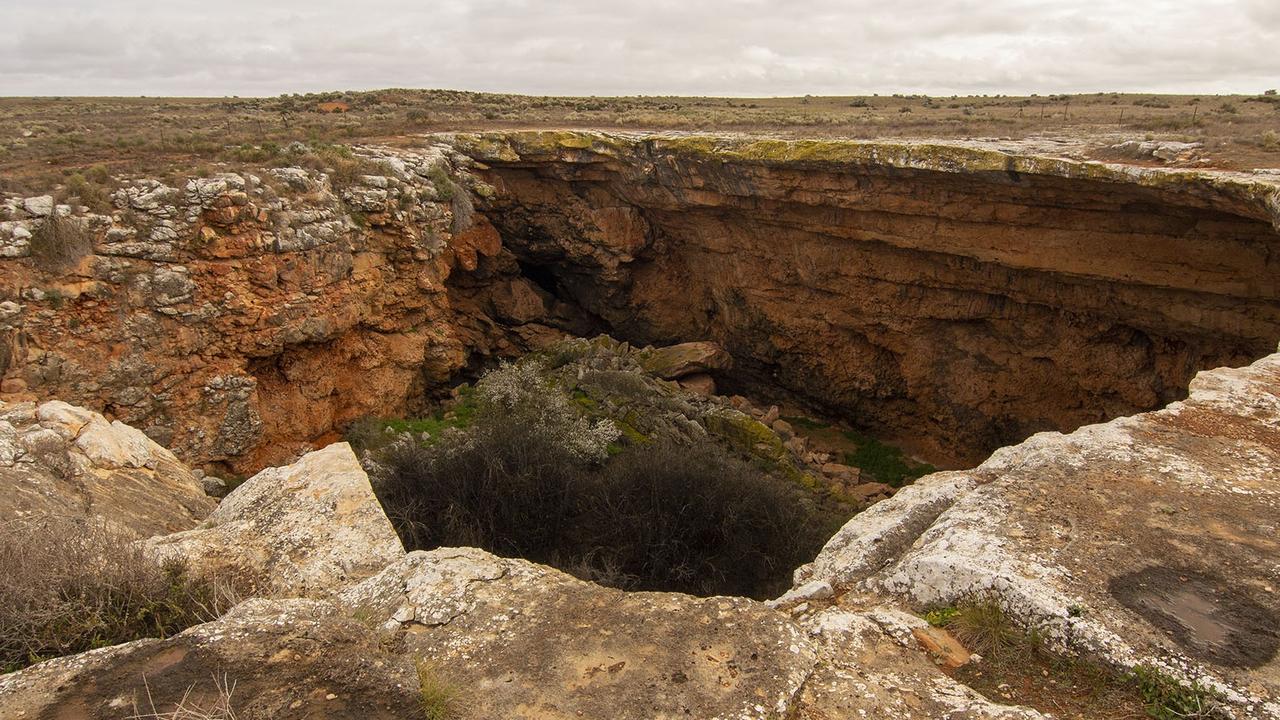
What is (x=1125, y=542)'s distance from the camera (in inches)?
147

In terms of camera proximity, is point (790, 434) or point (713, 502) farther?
point (790, 434)

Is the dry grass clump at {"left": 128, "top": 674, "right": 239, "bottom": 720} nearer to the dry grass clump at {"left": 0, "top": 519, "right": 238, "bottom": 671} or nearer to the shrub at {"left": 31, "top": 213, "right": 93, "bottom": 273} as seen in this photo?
the dry grass clump at {"left": 0, "top": 519, "right": 238, "bottom": 671}

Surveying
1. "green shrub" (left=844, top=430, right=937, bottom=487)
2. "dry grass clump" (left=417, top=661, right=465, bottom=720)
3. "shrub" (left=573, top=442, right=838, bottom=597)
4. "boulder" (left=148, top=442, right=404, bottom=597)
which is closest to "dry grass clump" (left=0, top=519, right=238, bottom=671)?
"boulder" (left=148, top=442, right=404, bottom=597)

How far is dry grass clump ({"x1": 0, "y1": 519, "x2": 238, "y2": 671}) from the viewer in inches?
124

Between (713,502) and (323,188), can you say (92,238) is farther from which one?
(713,502)

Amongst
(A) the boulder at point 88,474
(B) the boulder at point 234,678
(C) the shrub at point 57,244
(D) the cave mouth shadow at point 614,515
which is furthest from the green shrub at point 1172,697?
(C) the shrub at point 57,244

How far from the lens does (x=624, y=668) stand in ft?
10.2

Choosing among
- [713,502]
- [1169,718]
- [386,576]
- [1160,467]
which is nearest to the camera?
[1169,718]

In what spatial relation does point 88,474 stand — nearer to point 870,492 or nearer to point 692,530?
point 692,530

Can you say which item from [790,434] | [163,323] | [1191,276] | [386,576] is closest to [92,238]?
[163,323]

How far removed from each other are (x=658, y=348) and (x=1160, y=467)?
493 inches

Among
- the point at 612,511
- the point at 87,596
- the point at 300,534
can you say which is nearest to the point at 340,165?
the point at 612,511

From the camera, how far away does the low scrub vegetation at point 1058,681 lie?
283 cm

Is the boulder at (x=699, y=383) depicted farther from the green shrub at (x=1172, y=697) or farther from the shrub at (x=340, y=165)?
the green shrub at (x=1172, y=697)
